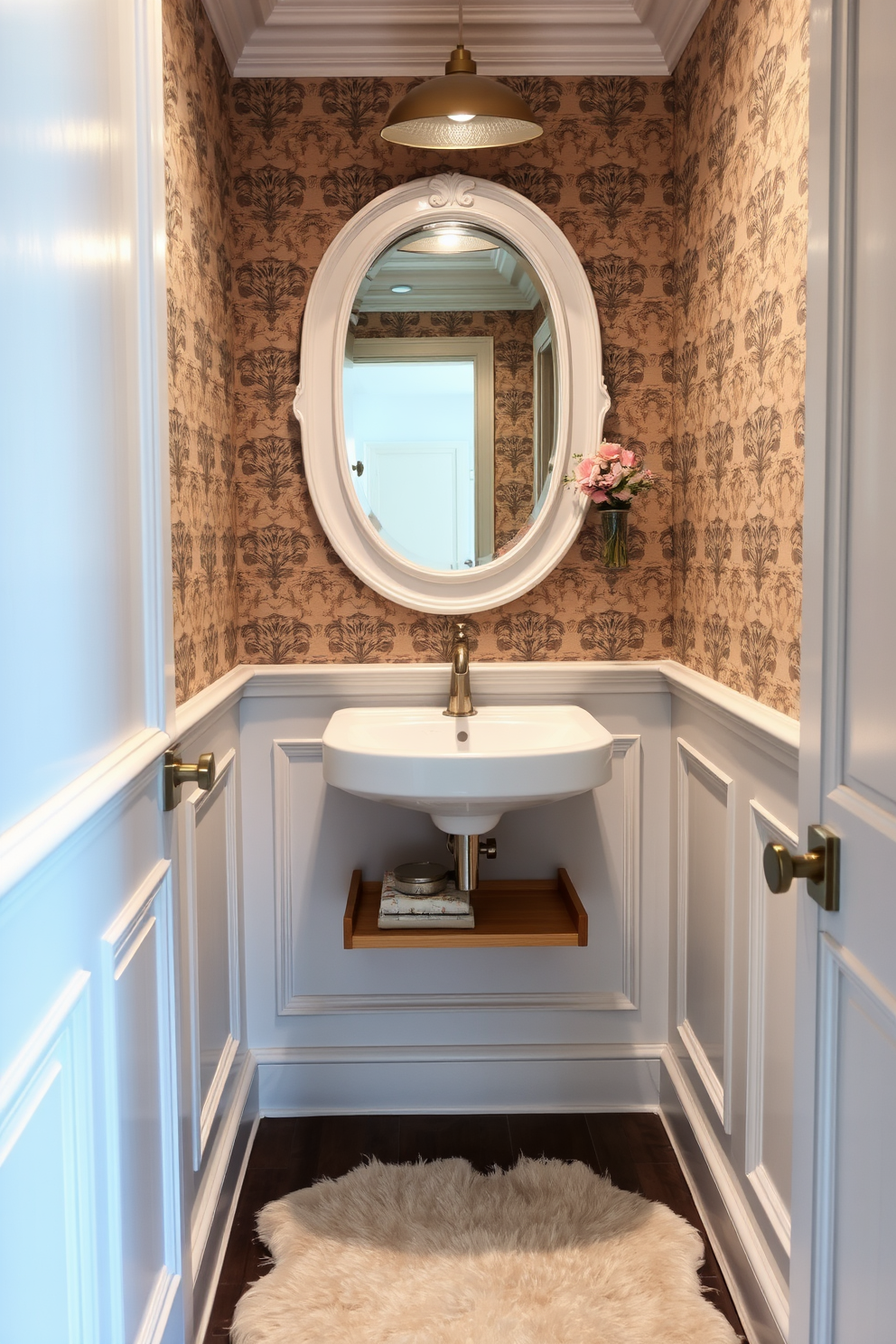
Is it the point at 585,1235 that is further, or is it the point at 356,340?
the point at 356,340

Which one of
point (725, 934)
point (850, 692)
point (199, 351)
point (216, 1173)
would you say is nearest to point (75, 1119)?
point (850, 692)

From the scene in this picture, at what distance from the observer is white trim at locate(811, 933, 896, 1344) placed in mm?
1074

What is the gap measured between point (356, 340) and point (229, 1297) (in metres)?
1.90

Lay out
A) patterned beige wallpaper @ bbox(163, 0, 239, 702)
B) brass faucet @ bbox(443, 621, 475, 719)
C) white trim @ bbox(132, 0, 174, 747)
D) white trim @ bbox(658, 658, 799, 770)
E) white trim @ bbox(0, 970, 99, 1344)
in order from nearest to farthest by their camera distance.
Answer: white trim @ bbox(0, 970, 99, 1344) < white trim @ bbox(132, 0, 174, 747) < white trim @ bbox(658, 658, 799, 770) < patterned beige wallpaper @ bbox(163, 0, 239, 702) < brass faucet @ bbox(443, 621, 475, 719)

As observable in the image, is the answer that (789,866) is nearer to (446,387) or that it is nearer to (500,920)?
(500,920)

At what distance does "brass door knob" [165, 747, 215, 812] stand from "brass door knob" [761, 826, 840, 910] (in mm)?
802

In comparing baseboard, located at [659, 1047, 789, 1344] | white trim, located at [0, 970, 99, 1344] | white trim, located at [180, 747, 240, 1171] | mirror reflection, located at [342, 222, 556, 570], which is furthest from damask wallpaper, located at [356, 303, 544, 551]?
white trim, located at [0, 970, 99, 1344]

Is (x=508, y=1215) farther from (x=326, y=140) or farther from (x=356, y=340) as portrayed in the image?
(x=326, y=140)

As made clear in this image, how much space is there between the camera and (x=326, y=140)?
2.40 metres

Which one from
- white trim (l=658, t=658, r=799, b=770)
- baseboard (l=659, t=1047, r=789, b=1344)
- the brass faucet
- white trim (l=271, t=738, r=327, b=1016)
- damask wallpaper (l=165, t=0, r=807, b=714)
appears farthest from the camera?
white trim (l=271, t=738, r=327, b=1016)

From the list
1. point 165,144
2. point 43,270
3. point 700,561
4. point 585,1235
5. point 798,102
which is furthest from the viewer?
point 700,561

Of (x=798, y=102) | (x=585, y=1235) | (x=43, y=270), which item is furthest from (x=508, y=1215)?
(x=798, y=102)

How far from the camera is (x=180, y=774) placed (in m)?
1.57

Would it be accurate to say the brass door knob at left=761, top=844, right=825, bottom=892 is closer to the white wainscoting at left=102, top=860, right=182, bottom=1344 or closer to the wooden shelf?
the white wainscoting at left=102, top=860, right=182, bottom=1344
